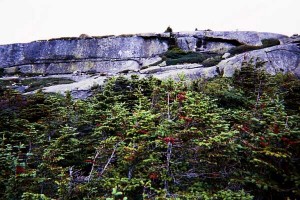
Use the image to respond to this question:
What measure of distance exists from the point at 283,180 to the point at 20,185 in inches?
275

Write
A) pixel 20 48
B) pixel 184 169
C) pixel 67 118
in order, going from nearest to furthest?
1. pixel 184 169
2. pixel 67 118
3. pixel 20 48

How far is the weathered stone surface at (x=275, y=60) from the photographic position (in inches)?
955

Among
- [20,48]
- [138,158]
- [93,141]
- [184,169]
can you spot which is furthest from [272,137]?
[20,48]

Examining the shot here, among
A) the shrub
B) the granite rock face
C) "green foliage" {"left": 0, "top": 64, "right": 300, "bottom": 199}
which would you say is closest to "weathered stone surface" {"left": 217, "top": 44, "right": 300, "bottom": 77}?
the shrub

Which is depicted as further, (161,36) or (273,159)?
(161,36)

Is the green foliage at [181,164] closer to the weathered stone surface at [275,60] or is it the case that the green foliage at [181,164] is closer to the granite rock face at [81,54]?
the weathered stone surface at [275,60]

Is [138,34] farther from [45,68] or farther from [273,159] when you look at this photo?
[273,159]

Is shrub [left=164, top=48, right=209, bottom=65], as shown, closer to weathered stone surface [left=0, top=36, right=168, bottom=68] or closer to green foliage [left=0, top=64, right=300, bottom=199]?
weathered stone surface [left=0, top=36, right=168, bottom=68]

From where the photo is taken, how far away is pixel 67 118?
40.2 ft

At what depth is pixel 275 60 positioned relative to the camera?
25.6 metres

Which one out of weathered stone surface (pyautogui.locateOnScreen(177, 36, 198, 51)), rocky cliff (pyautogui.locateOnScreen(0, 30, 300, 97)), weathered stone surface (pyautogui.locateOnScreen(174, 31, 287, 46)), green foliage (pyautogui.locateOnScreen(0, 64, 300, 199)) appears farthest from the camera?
weathered stone surface (pyautogui.locateOnScreen(177, 36, 198, 51))

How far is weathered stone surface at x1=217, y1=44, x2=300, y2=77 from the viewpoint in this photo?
24.3 metres

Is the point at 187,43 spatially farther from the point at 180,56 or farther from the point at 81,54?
the point at 81,54

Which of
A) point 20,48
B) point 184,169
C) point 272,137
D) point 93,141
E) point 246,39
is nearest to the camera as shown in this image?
point 272,137
